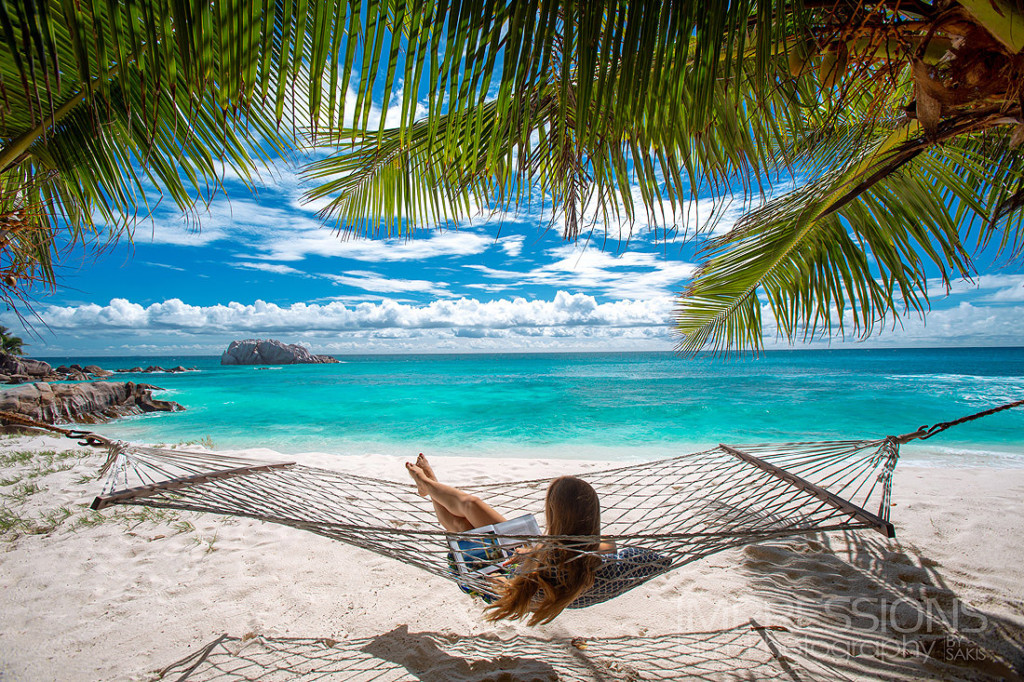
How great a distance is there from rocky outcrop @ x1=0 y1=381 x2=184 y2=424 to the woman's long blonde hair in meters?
8.08

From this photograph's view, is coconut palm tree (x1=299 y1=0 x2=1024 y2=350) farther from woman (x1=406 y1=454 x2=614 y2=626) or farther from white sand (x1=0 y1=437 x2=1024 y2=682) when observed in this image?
white sand (x1=0 y1=437 x2=1024 y2=682)

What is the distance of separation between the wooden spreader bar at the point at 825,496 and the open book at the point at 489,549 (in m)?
0.87

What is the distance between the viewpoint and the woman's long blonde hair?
1.25 meters

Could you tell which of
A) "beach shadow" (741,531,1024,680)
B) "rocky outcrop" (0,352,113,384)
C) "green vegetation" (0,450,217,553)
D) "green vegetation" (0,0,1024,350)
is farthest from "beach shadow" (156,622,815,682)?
"rocky outcrop" (0,352,113,384)

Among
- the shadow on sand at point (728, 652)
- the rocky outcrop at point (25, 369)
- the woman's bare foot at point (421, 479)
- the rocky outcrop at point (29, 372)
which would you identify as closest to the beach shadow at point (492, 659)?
the shadow on sand at point (728, 652)

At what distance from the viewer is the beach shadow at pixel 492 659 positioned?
52.5 inches

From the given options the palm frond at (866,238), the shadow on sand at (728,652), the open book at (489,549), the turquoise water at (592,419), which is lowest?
the turquoise water at (592,419)

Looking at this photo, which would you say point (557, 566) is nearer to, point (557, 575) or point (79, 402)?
point (557, 575)

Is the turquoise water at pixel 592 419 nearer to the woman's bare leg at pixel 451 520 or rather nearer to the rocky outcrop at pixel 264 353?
the woman's bare leg at pixel 451 520

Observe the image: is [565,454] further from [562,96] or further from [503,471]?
[562,96]

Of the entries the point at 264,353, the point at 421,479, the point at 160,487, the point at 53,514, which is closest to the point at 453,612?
the point at 421,479

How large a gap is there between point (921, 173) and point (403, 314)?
37.5 metres

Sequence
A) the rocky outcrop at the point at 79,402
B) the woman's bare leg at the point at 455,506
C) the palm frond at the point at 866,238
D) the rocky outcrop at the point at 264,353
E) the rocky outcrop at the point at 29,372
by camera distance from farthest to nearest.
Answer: the rocky outcrop at the point at 264,353 < the rocky outcrop at the point at 29,372 < the rocky outcrop at the point at 79,402 < the woman's bare leg at the point at 455,506 < the palm frond at the point at 866,238

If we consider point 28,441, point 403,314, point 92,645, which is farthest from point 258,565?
point 403,314
